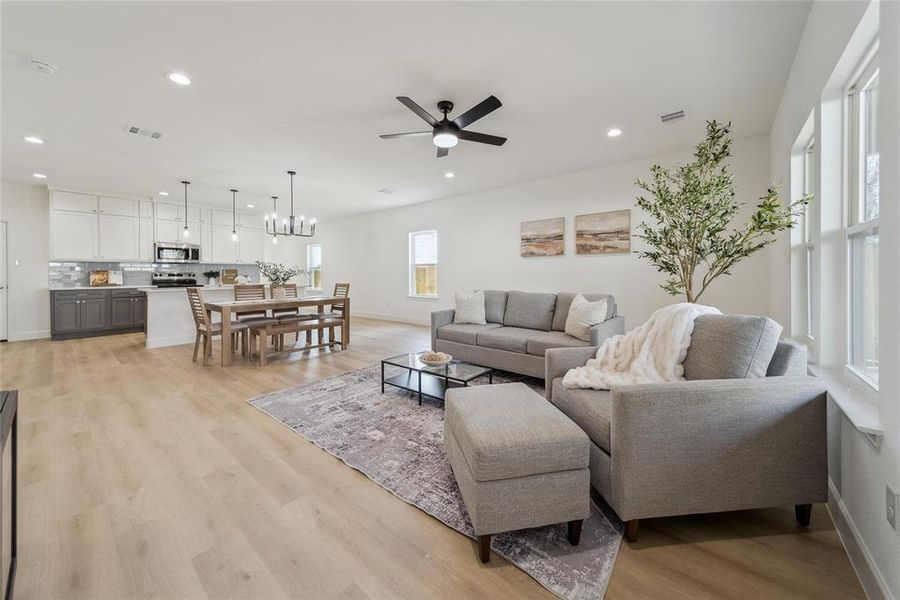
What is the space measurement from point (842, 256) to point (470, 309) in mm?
3203

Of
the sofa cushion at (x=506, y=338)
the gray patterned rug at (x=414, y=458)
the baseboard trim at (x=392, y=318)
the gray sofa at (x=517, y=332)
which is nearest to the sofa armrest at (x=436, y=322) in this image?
the gray sofa at (x=517, y=332)

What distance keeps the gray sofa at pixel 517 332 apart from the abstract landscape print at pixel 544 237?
63.9 inches

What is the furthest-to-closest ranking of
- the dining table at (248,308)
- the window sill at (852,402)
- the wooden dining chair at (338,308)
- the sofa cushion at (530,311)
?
the wooden dining chair at (338,308)
the dining table at (248,308)
the sofa cushion at (530,311)
the window sill at (852,402)

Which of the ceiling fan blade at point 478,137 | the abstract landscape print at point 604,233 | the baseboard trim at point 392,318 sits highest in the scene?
the ceiling fan blade at point 478,137

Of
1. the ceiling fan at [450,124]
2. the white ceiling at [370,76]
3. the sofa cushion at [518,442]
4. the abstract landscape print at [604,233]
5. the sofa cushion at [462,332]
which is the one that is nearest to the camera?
the sofa cushion at [518,442]

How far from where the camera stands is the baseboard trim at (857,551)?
118 cm

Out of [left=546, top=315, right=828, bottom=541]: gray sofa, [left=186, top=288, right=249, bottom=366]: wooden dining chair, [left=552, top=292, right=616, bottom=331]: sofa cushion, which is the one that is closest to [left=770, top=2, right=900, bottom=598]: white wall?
[left=546, top=315, right=828, bottom=541]: gray sofa

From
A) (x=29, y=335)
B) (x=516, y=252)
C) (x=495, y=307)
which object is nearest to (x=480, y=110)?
(x=495, y=307)

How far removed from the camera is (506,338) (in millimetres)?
3785

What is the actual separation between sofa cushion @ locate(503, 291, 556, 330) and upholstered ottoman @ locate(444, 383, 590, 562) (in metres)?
2.75

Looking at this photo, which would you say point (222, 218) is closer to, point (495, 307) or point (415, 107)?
point (495, 307)

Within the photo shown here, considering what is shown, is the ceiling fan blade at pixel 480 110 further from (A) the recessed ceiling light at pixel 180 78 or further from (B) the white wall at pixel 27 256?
(B) the white wall at pixel 27 256

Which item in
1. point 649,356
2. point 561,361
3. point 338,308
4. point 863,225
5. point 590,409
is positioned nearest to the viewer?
point 863,225

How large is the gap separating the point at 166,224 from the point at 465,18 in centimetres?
766
